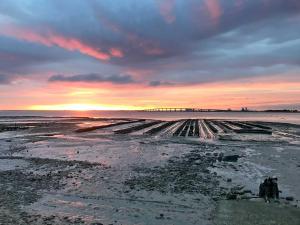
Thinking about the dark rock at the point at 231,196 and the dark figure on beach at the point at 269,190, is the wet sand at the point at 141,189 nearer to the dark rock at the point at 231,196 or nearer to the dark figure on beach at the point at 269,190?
the dark rock at the point at 231,196

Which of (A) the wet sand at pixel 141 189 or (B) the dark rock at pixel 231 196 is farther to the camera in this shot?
(B) the dark rock at pixel 231 196

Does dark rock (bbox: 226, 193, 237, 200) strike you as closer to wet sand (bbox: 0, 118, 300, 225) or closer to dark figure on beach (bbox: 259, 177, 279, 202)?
wet sand (bbox: 0, 118, 300, 225)

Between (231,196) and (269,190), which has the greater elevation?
(269,190)

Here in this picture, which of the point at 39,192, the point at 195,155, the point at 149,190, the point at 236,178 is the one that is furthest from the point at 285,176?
the point at 39,192

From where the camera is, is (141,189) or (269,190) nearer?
(269,190)

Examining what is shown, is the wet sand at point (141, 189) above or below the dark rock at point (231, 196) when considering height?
below

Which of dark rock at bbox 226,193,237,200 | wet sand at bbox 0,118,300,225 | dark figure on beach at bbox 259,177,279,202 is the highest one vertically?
dark figure on beach at bbox 259,177,279,202

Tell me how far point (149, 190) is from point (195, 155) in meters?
13.4

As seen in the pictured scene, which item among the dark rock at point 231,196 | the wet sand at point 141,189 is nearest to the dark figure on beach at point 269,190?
the wet sand at point 141,189

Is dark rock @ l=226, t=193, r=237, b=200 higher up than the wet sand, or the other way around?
dark rock @ l=226, t=193, r=237, b=200

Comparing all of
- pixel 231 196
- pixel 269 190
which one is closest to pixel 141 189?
pixel 231 196

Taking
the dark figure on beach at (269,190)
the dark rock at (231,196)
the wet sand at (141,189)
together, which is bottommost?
the wet sand at (141,189)

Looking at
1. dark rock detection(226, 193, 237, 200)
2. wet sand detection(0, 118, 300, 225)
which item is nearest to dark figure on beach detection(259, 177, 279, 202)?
wet sand detection(0, 118, 300, 225)

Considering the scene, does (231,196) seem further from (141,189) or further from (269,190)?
(141,189)
